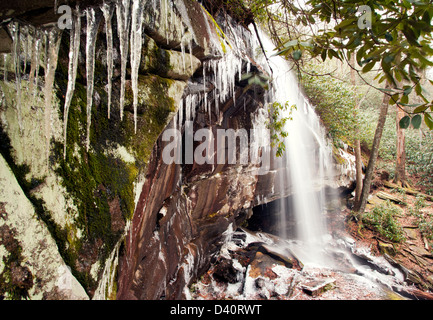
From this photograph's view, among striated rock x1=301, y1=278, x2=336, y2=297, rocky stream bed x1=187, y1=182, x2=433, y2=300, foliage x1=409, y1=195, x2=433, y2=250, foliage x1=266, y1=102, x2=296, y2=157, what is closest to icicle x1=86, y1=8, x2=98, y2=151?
foliage x1=266, y1=102, x2=296, y2=157

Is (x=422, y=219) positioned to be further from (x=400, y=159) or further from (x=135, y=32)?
(x=135, y=32)

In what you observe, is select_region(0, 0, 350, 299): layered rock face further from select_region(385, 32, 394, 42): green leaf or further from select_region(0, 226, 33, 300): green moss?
select_region(385, 32, 394, 42): green leaf

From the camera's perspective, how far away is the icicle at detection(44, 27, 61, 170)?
1.75 m

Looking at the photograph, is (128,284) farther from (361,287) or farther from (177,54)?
(361,287)

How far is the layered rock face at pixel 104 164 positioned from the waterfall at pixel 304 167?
4.13 metres

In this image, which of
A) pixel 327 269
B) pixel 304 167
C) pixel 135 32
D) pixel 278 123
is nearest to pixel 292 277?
pixel 327 269

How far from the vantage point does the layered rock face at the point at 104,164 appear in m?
1.62

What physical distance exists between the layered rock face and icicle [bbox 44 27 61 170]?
3cm

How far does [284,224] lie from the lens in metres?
10.3

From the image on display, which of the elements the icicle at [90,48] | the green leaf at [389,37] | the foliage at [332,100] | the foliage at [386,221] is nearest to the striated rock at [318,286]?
the foliage at [386,221]

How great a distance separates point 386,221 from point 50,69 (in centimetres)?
1209

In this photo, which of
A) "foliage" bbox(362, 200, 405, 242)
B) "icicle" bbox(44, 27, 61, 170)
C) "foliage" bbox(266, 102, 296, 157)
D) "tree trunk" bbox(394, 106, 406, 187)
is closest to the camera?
"icicle" bbox(44, 27, 61, 170)

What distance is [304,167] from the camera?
923 centimetres
